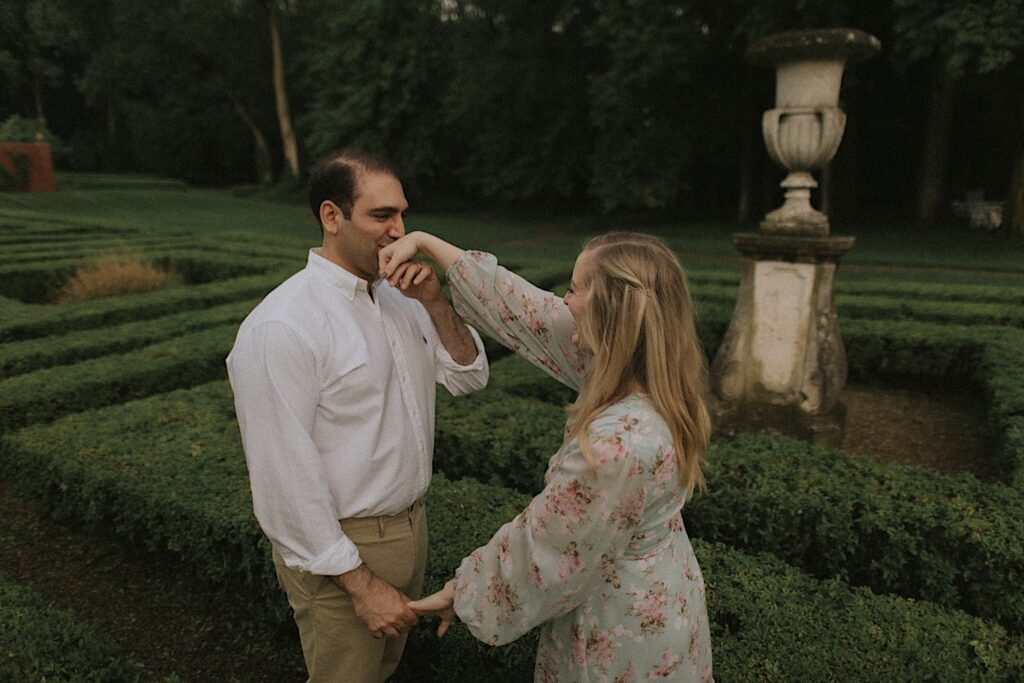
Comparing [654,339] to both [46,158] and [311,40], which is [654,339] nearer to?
[46,158]

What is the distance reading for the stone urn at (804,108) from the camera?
5.43 m

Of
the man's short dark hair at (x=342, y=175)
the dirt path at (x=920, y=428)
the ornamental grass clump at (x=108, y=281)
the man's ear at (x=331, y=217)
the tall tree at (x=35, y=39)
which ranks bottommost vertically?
the dirt path at (x=920, y=428)

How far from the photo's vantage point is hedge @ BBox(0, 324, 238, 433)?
5.30 meters

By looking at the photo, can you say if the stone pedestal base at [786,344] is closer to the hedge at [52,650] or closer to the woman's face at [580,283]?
the woman's face at [580,283]

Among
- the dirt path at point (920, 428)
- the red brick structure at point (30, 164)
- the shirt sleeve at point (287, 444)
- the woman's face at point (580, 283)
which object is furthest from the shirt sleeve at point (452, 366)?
the red brick structure at point (30, 164)

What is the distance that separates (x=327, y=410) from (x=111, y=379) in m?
4.53

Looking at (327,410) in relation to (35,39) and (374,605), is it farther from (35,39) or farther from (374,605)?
(35,39)

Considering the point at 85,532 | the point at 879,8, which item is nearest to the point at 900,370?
the point at 85,532

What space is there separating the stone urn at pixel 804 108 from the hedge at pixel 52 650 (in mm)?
5197

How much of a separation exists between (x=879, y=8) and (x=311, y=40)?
77.4ft

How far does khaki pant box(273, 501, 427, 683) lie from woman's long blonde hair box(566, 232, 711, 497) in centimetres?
82

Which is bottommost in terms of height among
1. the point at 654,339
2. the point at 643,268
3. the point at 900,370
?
the point at 900,370

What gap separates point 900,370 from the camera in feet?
25.3

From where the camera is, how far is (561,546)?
1.72m
